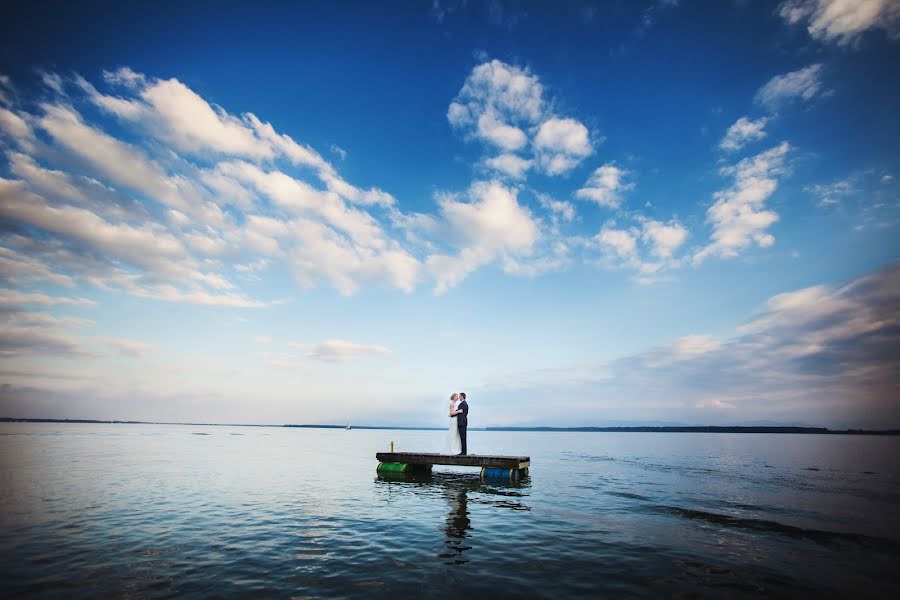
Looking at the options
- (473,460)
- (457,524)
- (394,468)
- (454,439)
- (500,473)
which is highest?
(454,439)

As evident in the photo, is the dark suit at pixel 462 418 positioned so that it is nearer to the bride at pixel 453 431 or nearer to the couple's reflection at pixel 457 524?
Result: the bride at pixel 453 431

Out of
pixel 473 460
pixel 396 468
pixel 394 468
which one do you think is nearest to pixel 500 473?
pixel 473 460

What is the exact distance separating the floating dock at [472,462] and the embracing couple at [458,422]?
558 millimetres

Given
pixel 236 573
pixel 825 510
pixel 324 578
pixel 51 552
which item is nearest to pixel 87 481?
pixel 51 552

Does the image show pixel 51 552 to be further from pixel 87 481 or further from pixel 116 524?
pixel 87 481

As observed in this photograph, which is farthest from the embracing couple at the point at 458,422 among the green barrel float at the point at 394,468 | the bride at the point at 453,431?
the green barrel float at the point at 394,468

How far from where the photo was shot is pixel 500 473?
2436 centimetres

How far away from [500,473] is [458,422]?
3869 millimetres

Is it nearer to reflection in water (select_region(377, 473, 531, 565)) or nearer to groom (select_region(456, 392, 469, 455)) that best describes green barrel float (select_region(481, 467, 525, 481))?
reflection in water (select_region(377, 473, 531, 565))

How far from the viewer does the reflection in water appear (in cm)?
1197

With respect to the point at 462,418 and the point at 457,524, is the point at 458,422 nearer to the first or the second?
the point at 462,418

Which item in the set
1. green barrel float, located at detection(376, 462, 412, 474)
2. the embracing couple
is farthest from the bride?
green barrel float, located at detection(376, 462, 412, 474)

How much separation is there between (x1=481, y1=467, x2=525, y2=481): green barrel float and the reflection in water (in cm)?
30

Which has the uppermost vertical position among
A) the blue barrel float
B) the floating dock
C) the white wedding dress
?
the white wedding dress
